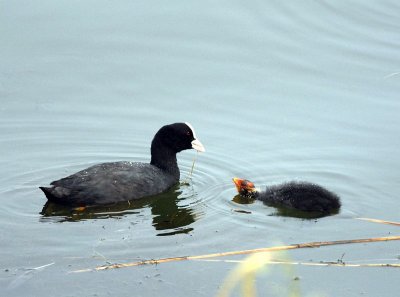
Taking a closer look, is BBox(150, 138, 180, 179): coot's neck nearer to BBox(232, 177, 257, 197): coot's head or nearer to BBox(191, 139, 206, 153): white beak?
BBox(191, 139, 206, 153): white beak

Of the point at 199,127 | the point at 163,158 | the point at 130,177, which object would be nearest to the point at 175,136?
the point at 163,158

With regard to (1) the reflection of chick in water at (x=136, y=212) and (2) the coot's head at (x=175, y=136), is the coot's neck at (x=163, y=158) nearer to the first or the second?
(2) the coot's head at (x=175, y=136)

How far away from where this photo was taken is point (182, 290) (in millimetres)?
6492

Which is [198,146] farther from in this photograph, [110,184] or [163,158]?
[110,184]

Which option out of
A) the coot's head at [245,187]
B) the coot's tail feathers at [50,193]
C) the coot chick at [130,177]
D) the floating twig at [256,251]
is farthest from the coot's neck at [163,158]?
the floating twig at [256,251]

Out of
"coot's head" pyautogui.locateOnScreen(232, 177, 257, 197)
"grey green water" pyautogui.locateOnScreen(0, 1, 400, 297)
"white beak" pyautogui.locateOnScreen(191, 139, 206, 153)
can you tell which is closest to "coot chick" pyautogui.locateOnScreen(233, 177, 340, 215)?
"coot's head" pyautogui.locateOnScreen(232, 177, 257, 197)

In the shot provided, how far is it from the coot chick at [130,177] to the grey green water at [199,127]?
0.55 feet

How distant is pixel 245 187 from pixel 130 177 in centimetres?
112

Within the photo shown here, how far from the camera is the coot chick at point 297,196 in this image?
26.9ft

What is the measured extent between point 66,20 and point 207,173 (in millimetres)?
4095

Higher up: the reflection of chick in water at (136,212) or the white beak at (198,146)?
the white beak at (198,146)

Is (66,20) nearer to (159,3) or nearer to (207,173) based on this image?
(159,3)

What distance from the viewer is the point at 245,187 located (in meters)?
8.55

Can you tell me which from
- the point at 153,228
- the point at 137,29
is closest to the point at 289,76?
the point at 137,29
